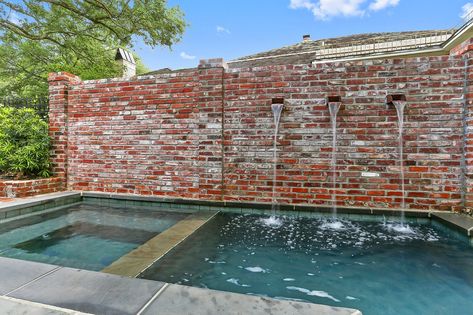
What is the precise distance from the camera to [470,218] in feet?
9.55

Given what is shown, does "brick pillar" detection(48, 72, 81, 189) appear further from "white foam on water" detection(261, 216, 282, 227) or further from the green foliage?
"white foam on water" detection(261, 216, 282, 227)

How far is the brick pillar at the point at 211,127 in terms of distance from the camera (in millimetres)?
3877

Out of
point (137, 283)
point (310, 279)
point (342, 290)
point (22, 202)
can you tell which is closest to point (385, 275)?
point (342, 290)

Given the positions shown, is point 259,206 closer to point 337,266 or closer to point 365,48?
point 337,266

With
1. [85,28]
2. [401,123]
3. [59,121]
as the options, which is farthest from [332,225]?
[85,28]

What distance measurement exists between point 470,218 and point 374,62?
2.13 meters

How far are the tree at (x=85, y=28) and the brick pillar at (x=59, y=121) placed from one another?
5.12 m

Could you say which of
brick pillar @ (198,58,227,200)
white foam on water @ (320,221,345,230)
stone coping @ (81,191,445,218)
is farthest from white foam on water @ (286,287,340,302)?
brick pillar @ (198,58,227,200)

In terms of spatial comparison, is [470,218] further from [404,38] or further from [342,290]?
[404,38]

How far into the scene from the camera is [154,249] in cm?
228

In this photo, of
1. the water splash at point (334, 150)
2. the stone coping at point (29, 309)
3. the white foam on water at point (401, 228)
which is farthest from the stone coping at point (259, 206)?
the stone coping at point (29, 309)

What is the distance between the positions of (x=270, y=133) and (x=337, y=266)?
6.85 feet

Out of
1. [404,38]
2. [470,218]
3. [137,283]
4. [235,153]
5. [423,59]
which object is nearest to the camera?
[137,283]

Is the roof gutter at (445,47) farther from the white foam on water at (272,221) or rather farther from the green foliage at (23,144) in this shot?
the green foliage at (23,144)
